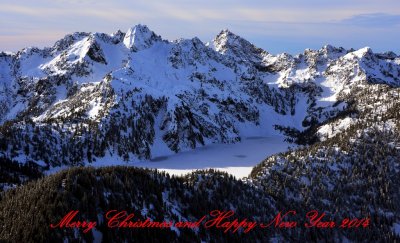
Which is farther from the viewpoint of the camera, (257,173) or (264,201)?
(257,173)

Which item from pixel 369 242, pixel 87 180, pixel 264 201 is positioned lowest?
pixel 369 242

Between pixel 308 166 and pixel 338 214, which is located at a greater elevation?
pixel 308 166

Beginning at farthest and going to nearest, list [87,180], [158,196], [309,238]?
[309,238] < [158,196] < [87,180]

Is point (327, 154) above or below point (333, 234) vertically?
above

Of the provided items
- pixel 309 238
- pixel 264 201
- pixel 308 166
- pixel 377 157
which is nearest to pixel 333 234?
pixel 309 238

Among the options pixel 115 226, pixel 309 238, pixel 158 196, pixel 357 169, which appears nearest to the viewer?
pixel 115 226

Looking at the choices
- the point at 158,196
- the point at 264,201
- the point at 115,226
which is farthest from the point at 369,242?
the point at 115,226

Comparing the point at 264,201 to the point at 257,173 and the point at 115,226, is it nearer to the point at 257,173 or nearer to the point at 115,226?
the point at 257,173

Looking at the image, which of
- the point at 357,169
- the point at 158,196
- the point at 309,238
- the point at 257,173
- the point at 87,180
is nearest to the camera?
the point at 87,180

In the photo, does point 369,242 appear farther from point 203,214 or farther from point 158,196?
point 158,196
